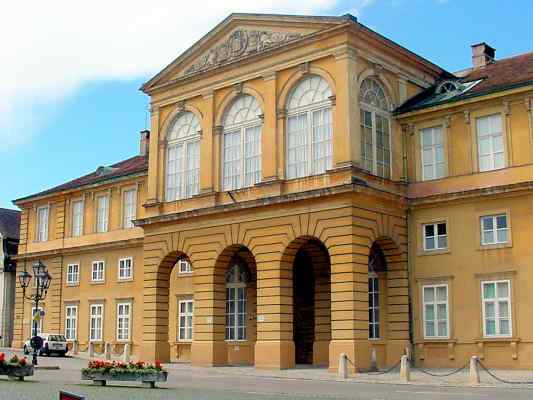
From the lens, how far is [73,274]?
51.4 m

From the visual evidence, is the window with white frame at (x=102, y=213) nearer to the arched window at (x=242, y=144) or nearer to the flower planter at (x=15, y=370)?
the arched window at (x=242, y=144)

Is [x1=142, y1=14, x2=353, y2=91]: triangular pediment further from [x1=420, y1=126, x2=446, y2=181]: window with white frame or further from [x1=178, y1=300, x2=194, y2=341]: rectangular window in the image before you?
[x1=178, y1=300, x2=194, y2=341]: rectangular window

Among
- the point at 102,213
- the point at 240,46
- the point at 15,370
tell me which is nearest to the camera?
the point at 15,370

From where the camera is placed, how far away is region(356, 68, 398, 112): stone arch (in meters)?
34.3

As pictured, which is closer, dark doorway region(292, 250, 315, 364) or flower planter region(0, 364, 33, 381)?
flower planter region(0, 364, 33, 381)

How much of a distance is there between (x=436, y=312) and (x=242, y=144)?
38.0 feet

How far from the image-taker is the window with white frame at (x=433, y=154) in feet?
115

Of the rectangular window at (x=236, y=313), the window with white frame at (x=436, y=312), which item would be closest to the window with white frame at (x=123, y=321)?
the rectangular window at (x=236, y=313)

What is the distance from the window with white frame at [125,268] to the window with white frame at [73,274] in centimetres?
422

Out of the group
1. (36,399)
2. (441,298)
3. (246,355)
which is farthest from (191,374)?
(36,399)

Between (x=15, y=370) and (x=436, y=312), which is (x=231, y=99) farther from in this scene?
(x=15, y=370)

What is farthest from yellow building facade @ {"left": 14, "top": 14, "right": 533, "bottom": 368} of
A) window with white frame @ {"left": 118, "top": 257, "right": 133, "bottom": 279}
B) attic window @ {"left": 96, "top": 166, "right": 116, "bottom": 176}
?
attic window @ {"left": 96, "top": 166, "right": 116, "bottom": 176}

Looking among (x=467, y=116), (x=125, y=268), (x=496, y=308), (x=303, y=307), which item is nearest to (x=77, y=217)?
(x=125, y=268)

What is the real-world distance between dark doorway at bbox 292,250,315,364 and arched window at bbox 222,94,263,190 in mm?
4599
